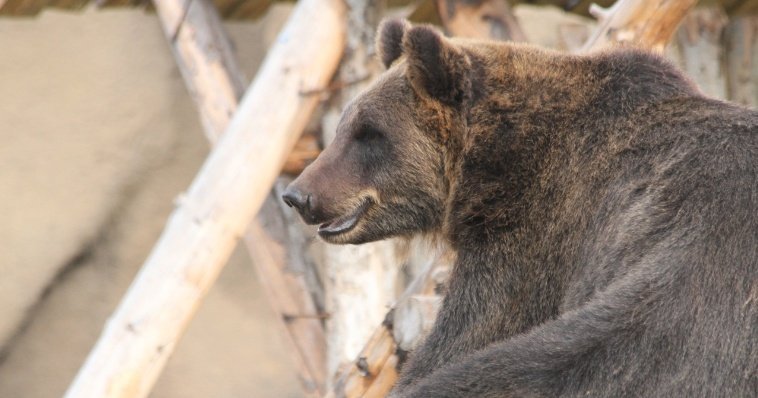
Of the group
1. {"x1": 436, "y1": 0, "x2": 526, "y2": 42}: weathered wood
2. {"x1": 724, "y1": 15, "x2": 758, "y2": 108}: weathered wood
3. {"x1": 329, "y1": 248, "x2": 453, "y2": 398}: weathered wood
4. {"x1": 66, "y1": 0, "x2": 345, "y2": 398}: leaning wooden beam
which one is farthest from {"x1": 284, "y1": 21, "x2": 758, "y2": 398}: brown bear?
{"x1": 724, "y1": 15, "x2": 758, "y2": 108}: weathered wood

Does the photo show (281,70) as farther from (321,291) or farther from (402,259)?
(402,259)

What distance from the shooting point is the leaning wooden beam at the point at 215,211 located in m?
6.90

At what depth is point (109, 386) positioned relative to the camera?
6.79m

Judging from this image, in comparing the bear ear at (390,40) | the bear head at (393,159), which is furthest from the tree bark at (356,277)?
the bear head at (393,159)

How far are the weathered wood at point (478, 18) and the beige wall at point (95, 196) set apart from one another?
9.91 ft

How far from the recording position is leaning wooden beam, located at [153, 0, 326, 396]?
28.0 ft

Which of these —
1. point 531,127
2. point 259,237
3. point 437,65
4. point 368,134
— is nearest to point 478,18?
point 259,237

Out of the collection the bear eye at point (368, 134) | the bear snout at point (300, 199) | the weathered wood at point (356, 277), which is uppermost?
the bear eye at point (368, 134)

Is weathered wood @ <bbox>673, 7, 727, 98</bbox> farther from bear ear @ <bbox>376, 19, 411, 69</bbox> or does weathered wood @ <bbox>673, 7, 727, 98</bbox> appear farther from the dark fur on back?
the dark fur on back

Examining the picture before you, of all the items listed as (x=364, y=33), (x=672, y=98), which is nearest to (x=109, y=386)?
(x=364, y=33)

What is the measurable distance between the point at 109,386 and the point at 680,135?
13.8ft

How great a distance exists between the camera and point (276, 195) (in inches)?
346

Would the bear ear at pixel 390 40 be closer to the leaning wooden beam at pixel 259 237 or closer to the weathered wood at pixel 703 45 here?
the leaning wooden beam at pixel 259 237

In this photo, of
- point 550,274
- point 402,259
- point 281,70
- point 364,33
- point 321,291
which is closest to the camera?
point 550,274
